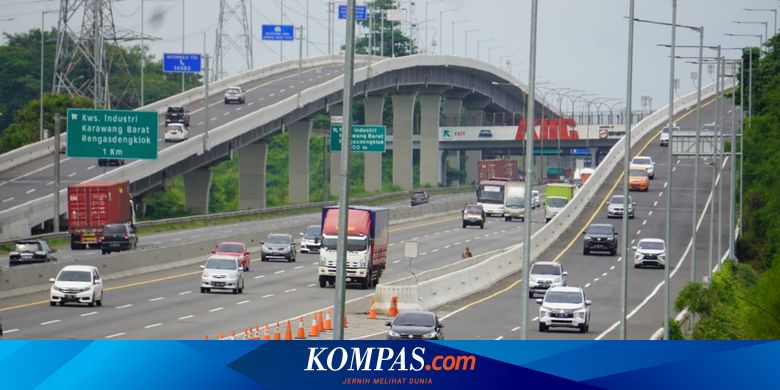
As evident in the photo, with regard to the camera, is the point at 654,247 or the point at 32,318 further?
the point at 654,247

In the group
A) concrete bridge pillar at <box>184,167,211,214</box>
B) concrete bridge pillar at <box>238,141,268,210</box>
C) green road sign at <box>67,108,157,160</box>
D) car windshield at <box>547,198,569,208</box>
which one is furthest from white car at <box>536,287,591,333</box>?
concrete bridge pillar at <box>238,141,268,210</box>

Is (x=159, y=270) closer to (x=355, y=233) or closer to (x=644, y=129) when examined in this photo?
(x=355, y=233)

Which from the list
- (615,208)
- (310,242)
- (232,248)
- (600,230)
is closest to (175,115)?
(310,242)

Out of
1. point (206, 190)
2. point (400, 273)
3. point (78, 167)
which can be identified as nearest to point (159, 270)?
point (400, 273)

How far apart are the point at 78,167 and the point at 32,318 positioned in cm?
5563

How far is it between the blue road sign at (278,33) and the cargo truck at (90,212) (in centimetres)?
9449

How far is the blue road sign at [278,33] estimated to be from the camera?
578 ft

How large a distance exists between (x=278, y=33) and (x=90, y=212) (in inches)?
3801

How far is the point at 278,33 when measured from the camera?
580 ft

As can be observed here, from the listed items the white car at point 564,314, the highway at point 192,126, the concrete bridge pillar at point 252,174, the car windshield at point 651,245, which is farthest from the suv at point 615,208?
the white car at point 564,314

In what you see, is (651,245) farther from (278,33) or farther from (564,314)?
(278,33)

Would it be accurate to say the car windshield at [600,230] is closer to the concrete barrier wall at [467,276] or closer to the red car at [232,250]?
the concrete barrier wall at [467,276]

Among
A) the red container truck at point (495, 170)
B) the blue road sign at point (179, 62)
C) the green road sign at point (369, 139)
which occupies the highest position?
the blue road sign at point (179, 62)

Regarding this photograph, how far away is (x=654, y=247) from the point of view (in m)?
75.9
